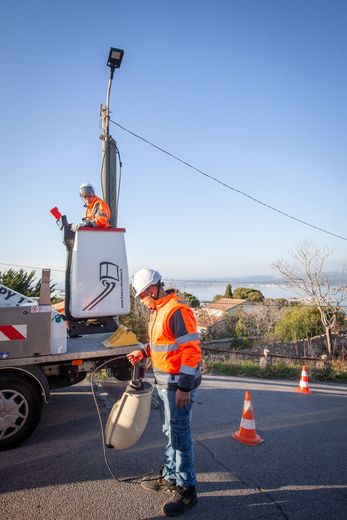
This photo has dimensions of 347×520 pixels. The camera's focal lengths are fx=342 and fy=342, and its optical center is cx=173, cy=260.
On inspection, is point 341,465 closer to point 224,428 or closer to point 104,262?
point 224,428

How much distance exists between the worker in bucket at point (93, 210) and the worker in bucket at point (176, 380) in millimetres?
2393

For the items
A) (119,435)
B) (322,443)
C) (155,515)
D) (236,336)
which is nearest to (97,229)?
(119,435)

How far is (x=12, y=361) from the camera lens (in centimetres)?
357

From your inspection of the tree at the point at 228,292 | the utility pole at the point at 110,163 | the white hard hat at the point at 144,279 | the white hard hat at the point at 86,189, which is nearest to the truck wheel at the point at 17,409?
the white hard hat at the point at 144,279

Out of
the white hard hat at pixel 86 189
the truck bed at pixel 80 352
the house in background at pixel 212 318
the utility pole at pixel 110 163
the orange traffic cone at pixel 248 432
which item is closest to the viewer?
the truck bed at pixel 80 352

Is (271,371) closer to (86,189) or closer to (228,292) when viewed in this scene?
(86,189)

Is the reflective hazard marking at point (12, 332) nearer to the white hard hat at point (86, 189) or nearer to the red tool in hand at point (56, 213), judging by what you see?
the red tool in hand at point (56, 213)

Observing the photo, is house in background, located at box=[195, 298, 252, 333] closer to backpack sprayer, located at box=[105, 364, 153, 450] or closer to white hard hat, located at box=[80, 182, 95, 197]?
white hard hat, located at box=[80, 182, 95, 197]

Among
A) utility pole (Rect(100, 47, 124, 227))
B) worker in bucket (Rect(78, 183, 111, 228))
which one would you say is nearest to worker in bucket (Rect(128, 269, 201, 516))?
worker in bucket (Rect(78, 183, 111, 228))

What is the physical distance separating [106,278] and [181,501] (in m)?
3.00

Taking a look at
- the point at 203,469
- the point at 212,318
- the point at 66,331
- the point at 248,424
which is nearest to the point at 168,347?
the point at 203,469

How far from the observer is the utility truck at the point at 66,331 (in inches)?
140

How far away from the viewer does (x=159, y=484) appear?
301cm

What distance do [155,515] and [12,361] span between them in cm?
201
